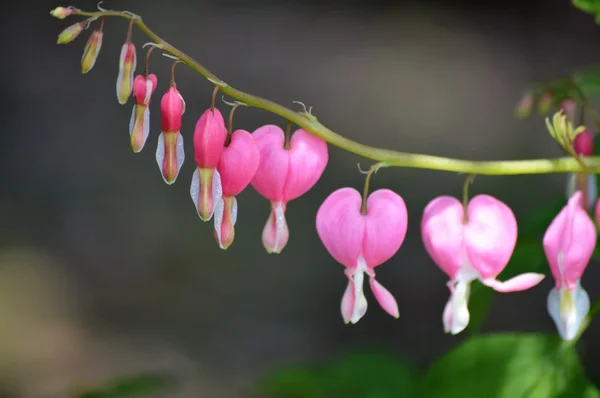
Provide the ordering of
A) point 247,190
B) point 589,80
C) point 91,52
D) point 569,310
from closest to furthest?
point 91,52, point 569,310, point 589,80, point 247,190

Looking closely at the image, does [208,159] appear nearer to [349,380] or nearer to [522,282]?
[522,282]

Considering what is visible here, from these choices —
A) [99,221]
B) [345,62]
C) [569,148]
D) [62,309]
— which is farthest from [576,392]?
[345,62]

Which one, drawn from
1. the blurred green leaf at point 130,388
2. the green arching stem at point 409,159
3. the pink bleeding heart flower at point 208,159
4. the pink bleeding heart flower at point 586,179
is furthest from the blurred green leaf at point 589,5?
the blurred green leaf at point 130,388

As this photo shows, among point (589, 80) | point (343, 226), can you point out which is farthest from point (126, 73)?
point (589, 80)

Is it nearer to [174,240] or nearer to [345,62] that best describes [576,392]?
[174,240]

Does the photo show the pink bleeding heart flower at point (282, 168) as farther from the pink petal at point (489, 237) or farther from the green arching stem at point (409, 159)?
the pink petal at point (489, 237)

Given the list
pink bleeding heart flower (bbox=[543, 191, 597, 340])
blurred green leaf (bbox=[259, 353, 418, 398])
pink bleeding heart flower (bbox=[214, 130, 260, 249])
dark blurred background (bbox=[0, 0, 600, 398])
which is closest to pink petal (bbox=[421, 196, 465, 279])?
pink bleeding heart flower (bbox=[543, 191, 597, 340])
